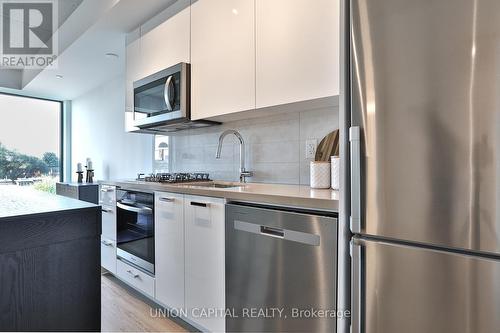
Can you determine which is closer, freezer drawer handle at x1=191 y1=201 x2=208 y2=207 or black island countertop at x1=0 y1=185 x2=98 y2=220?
black island countertop at x1=0 y1=185 x2=98 y2=220

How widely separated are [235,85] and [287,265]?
1.14 m

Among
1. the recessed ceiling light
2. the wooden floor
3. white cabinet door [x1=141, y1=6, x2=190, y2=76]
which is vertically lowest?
the wooden floor

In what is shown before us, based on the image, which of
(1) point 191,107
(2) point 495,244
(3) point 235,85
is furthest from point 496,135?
(1) point 191,107

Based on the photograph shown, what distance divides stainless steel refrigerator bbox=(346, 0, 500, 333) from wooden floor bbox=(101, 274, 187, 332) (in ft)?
4.60

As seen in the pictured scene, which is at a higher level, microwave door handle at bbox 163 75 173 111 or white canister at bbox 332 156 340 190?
microwave door handle at bbox 163 75 173 111

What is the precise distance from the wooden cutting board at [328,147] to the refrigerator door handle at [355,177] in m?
0.72

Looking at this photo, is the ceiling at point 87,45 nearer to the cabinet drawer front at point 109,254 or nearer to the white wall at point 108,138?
the white wall at point 108,138

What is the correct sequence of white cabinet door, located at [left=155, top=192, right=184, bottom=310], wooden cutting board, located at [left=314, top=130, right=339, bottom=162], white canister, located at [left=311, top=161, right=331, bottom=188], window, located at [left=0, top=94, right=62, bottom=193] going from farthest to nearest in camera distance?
window, located at [left=0, top=94, right=62, bottom=193] < white cabinet door, located at [left=155, top=192, right=184, bottom=310] < wooden cutting board, located at [left=314, top=130, right=339, bottom=162] < white canister, located at [left=311, top=161, right=331, bottom=188]

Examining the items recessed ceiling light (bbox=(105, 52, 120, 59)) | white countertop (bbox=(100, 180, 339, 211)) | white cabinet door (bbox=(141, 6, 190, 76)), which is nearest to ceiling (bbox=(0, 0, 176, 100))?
recessed ceiling light (bbox=(105, 52, 120, 59))

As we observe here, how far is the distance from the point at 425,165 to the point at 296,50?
37.0 inches

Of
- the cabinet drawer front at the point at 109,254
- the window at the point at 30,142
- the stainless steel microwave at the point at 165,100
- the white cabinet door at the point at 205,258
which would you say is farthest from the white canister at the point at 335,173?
the window at the point at 30,142

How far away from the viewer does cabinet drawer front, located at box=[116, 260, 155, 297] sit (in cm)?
208

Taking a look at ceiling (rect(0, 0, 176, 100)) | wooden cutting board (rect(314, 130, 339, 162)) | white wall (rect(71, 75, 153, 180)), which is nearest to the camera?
wooden cutting board (rect(314, 130, 339, 162))

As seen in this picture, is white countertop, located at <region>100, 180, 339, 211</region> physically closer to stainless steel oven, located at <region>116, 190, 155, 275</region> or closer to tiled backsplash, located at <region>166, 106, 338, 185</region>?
stainless steel oven, located at <region>116, 190, 155, 275</region>
